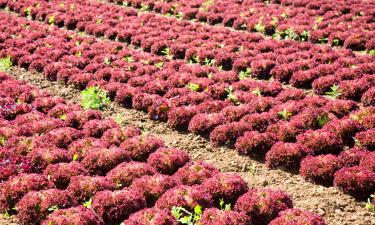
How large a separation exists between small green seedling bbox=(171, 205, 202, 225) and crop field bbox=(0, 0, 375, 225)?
78 mm

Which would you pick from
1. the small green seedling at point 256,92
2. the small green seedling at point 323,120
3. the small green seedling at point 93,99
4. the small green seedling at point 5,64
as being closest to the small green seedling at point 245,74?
the small green seedling at point 256,92

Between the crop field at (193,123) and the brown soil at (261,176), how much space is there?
0.03 metres

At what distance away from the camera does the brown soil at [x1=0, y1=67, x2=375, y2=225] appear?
6.96 m

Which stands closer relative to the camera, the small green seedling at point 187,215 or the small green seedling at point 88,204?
the small green seedling at point 187,215

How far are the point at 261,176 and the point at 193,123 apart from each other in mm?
2278

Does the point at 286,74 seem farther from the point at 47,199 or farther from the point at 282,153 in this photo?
the point at 47,199

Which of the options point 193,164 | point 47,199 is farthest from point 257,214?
point 47,199

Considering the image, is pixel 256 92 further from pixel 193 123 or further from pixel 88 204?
pixel 88 204

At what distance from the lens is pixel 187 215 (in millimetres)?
6879

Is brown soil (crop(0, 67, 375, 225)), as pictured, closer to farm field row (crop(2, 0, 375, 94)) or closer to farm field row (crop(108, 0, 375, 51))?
farm field row (crop(2, 0, 375, 94))

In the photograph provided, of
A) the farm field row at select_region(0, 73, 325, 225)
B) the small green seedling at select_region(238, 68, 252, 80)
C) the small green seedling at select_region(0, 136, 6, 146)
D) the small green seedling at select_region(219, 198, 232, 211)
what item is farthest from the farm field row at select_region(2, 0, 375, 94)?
the small green seedling at select_region(0, 136, 6, 146)

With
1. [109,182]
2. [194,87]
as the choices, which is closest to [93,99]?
[194,87]

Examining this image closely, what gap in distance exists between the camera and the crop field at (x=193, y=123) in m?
7.10

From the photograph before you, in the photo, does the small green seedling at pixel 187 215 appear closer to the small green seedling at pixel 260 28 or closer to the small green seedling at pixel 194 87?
the small green seedling at pixel 194 87
